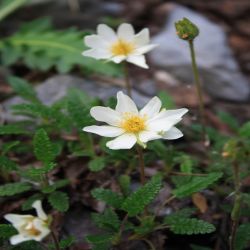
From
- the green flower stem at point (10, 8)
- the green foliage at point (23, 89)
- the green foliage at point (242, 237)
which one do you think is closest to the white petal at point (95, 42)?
the green foliage at point (23, 89)

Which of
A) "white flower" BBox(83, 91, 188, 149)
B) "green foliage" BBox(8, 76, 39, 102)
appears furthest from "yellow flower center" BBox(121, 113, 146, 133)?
"green foliage" BBox(8, 76, 39, 102)

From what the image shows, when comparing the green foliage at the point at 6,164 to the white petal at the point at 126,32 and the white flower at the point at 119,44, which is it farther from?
the white petal at the point at 126,32

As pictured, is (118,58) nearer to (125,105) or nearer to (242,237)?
(125,105)

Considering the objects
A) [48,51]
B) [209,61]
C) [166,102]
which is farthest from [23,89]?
[209,61]

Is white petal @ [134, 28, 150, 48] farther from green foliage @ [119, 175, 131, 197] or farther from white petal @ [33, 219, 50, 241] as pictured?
white petal @ [33, 219, 50, 241]

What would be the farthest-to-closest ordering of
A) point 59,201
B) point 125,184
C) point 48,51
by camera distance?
1. point 48,51
2. point 125,184
3. point 59,201

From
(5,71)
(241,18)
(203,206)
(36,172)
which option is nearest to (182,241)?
(203,206)

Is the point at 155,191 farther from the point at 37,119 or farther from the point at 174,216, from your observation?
the point at 37,119
